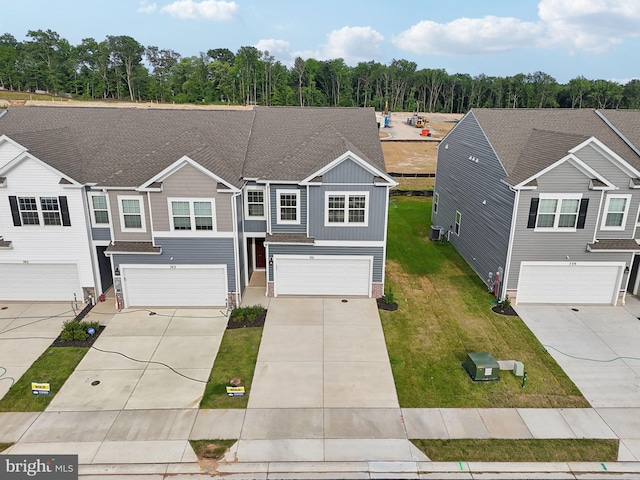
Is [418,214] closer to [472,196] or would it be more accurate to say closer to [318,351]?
[472,196]

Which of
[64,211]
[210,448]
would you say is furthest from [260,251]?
[210,448]

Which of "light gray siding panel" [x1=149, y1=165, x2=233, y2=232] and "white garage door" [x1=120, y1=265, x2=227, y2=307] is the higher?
"light gray siding panel" [x1=149, y1=165, x2=233, y2=232]

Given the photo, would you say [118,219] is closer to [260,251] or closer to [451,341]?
[260,251]

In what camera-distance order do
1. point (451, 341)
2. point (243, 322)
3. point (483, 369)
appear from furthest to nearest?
point (243, 322) → point (451, 341) → point (483, 369)

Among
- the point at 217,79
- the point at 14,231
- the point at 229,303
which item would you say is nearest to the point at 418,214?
the point at 229,303

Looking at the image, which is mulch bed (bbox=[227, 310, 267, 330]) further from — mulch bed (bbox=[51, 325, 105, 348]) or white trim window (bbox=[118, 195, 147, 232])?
white trim window (bbox=[118, 195, 147, 232])

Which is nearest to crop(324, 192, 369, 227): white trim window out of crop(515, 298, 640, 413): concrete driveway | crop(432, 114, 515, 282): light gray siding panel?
crop(432, 114, 515, 282): light gray siding panel

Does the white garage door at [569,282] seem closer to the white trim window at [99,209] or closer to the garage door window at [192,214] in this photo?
the garage door window at [192,214]
